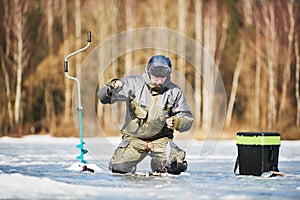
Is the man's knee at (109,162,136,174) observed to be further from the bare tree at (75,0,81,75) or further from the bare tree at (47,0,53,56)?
the bare tree at (47,0,53,56)

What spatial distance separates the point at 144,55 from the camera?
2389 cm

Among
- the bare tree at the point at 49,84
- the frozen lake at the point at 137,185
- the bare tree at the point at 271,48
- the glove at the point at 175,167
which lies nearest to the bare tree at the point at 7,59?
the bare tree at the point at 49,84

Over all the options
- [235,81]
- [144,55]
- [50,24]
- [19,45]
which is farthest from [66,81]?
[235,81]

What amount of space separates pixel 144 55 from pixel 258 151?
16.7 m

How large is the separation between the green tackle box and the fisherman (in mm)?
673

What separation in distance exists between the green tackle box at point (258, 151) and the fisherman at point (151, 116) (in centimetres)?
67

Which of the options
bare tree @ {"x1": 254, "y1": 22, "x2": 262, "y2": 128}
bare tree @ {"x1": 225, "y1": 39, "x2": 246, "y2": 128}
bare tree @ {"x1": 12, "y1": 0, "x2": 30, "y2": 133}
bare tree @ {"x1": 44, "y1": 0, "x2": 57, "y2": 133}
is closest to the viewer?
bare tree @ {"x1": 12, "y1": 0, "x2": 30, "y2": 133}

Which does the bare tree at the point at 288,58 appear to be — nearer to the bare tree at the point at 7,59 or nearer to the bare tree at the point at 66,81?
the bare tree at the point at 66,81

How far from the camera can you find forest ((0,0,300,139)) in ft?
84.7

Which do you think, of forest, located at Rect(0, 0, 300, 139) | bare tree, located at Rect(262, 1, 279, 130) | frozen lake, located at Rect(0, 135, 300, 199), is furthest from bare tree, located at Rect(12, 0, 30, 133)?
frozen lake, located at Rect(0, 135, 300, 199)

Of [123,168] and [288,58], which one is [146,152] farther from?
[288,58]

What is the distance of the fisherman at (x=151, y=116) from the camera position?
23.2 feet

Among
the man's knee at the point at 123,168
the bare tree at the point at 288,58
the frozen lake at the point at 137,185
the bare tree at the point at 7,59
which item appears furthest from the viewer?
the bare tree at the point at 288,58

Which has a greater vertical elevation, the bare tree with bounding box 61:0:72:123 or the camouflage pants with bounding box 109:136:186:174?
the bare tree with bounding box 61:0:72:123
